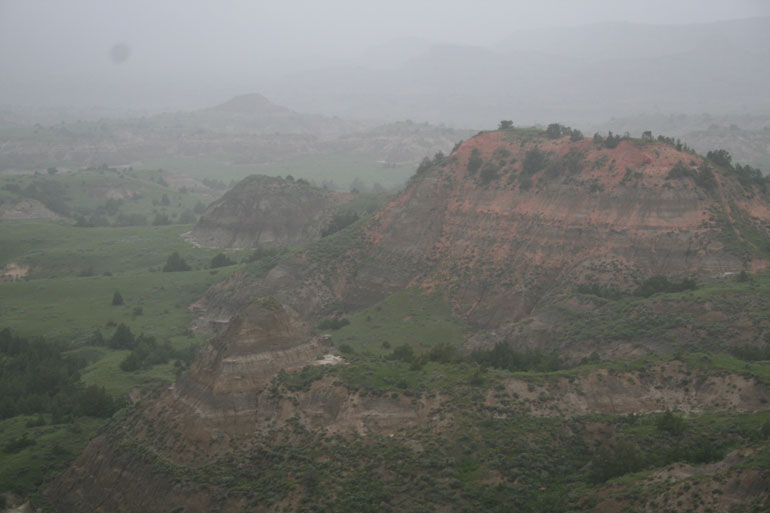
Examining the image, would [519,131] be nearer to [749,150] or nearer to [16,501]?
[16,501]

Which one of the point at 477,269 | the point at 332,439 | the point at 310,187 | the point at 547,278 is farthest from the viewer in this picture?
the point at 310,187

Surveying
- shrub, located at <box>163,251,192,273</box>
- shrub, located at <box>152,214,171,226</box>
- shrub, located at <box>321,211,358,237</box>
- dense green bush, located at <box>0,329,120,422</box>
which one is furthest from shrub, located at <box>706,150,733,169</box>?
shrub, located at <box>152,214,171,226</box>

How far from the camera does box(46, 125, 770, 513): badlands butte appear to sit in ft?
106

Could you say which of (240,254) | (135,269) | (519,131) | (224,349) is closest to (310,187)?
(240,254)

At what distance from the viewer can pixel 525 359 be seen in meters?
48.2

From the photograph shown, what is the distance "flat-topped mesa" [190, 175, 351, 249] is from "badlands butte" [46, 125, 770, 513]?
102 feet

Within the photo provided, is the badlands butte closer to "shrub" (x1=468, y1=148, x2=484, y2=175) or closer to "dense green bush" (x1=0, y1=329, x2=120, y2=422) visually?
"shrub" (x1=468, y1=148, x2=484, y2=175)

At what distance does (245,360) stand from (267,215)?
7112 centimetres

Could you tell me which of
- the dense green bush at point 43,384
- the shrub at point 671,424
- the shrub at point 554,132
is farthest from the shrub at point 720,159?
the dense green bush at point 43,384

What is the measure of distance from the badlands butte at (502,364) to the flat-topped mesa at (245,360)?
12 cm

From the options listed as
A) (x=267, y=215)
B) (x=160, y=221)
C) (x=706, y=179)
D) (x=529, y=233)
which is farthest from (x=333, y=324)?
(x=160, y=221)

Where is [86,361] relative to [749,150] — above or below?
below

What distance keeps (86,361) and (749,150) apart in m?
168

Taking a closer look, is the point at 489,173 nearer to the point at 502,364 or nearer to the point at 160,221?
the point at 502,364
